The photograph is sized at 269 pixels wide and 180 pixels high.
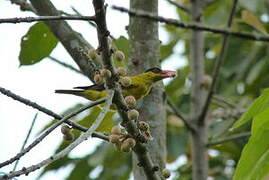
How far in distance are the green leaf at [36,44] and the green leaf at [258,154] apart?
1241 millimetres

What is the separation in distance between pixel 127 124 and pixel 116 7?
0.48 m

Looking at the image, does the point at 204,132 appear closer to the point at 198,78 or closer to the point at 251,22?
the point at 198,78

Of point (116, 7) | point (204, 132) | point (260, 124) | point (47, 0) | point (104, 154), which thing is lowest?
point (260, 124)

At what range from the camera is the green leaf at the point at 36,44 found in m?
2.74

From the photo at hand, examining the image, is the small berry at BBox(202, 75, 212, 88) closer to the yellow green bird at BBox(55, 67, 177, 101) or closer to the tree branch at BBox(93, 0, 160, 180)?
the yellow green bird at BBox(55, 67, 177, 101)

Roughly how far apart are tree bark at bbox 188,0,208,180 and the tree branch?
1.65m

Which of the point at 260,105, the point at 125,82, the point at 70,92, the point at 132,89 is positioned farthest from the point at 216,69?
the point at 125,82

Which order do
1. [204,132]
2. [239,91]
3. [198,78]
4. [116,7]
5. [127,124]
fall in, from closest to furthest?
[116,7] → [127,124] → [204,132] → [198,78] → [239,91]

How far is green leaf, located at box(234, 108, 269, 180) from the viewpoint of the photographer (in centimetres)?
176

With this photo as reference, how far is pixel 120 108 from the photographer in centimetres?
183

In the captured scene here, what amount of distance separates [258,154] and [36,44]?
1322 mm

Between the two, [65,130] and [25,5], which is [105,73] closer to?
[65,130]

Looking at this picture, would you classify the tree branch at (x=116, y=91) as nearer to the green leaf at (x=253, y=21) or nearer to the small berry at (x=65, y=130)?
the small berry at (x=65, y=130)

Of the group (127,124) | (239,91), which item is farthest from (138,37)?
(239,91)
